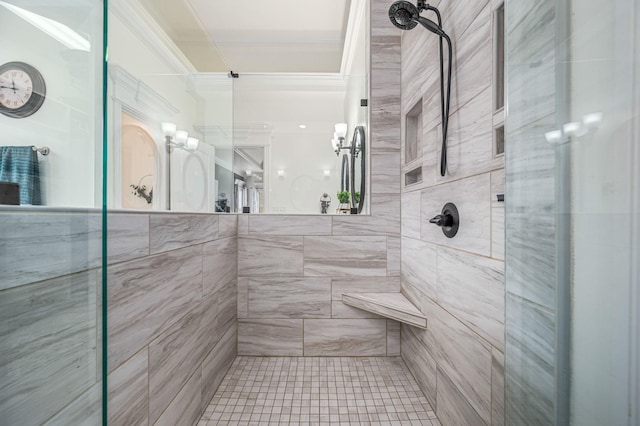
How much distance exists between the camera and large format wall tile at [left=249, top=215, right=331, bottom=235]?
179cm

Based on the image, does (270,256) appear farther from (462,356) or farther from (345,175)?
(462,356)

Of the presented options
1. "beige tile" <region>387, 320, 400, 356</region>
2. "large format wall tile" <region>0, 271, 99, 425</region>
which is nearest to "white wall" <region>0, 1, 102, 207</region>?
"large format wall tile" <region>0, 271, 99, 425</region>

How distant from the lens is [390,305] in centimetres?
149

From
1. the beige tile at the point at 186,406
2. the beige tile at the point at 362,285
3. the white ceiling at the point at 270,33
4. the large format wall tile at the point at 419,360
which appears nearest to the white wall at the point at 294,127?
the white ceiling at the point at 270,33

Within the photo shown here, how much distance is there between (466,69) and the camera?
101 centimetres

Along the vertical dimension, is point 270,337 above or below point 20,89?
below

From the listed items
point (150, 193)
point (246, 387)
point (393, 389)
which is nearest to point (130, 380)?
point (150, 193)

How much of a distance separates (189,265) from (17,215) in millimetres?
752

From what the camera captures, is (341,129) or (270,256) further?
(341,129)

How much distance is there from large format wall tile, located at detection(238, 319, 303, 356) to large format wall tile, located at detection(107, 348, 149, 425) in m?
0.96

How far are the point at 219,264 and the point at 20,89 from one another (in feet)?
3.77

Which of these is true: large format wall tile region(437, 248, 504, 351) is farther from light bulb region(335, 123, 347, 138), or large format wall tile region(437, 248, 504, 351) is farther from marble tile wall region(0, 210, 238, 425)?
light bulb region(335, 123, 347, 138)

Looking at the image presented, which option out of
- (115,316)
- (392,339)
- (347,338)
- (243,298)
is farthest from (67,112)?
(392,339)

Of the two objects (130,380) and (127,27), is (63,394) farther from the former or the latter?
(127,27)
